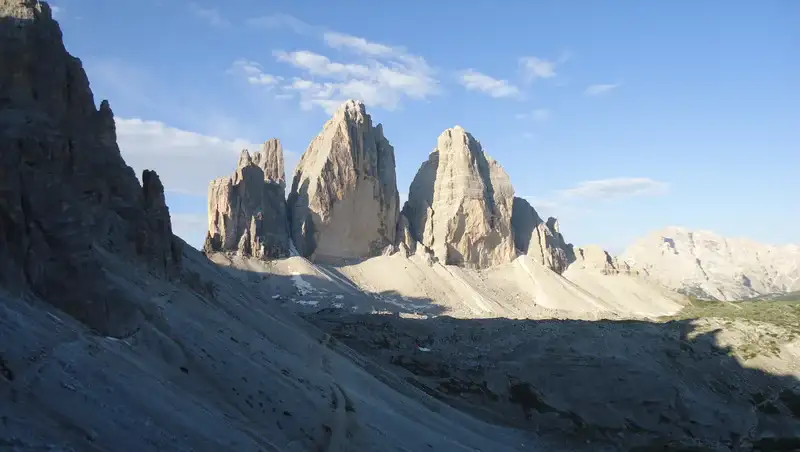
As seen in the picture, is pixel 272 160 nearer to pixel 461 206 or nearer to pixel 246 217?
pixel 246 217

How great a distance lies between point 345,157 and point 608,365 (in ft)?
223

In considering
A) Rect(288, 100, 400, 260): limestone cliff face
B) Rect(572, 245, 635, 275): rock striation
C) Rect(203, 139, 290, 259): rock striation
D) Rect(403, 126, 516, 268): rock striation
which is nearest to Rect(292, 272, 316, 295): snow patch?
Rect(203, 139, 290, 259): rock striation

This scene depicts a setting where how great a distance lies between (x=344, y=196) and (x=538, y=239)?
35.0 m

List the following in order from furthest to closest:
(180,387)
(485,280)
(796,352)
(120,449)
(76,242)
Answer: (485,280) → (796,352) → (76,242) → (180,387) → (120,449)

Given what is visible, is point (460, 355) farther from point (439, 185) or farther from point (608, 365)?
point (439, 185)

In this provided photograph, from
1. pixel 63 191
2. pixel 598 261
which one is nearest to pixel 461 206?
pixel 598 261

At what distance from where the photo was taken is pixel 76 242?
64.0ft

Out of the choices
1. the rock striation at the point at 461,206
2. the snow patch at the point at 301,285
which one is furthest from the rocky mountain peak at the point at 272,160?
the snow patch at the point at 301,285

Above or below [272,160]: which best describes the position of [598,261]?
below

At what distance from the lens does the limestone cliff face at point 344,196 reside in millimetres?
96438

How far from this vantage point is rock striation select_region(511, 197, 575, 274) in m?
107

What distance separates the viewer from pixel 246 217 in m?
89.5

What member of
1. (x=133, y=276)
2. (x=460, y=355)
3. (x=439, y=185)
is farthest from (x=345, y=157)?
(x=133, y=276)

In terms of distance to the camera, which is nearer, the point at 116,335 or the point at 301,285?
the point at 116,335
